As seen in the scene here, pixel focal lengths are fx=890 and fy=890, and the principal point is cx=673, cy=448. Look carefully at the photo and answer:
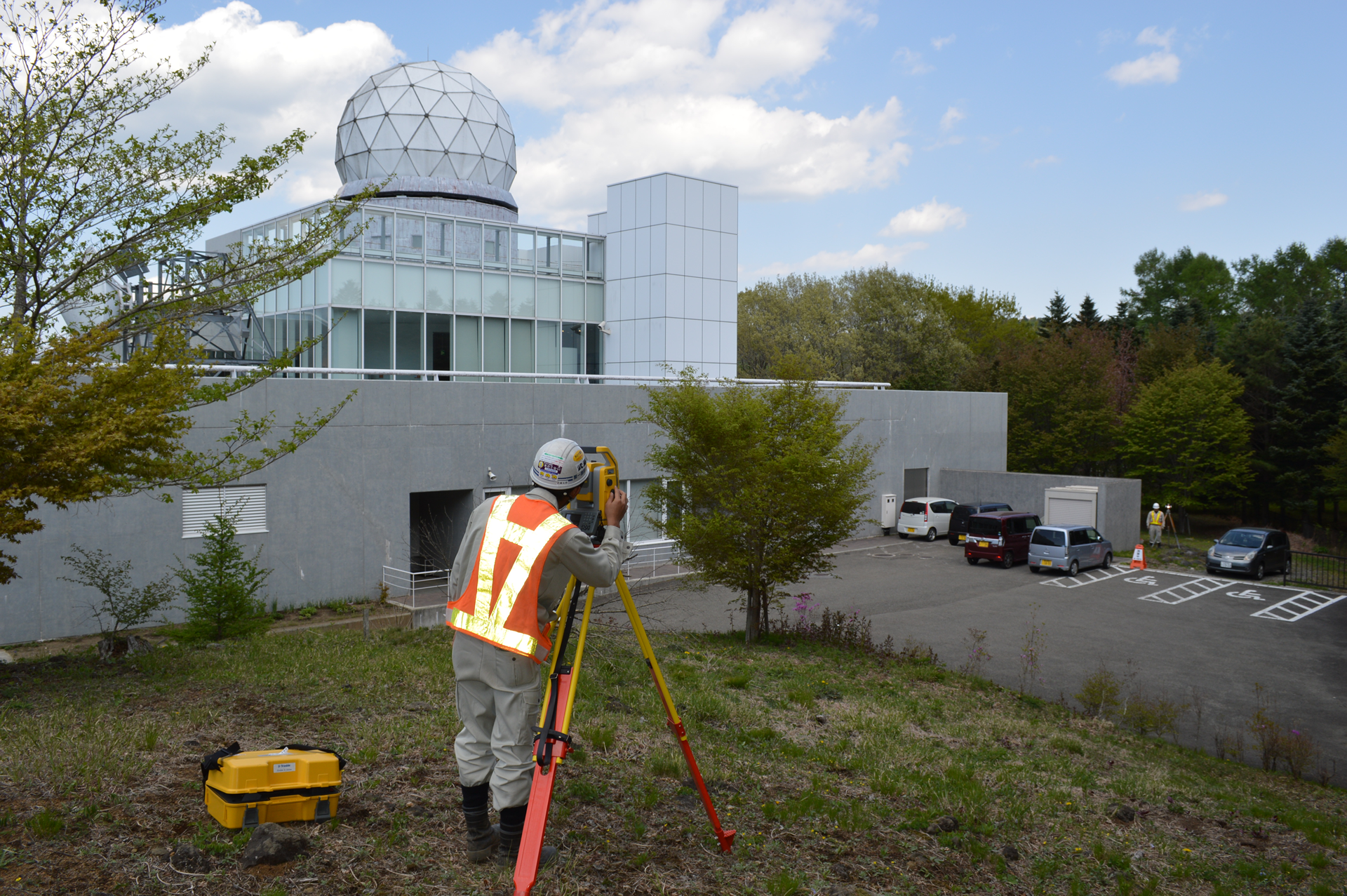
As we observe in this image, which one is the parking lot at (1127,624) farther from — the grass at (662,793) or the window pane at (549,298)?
the window pane at (549,298)

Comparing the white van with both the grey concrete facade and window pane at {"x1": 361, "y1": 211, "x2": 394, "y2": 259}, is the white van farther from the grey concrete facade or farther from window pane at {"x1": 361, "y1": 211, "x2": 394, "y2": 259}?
window pane at {"x1": 361, "y1": 211, "x2": 394, "y2": 259}

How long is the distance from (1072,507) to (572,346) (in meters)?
17.8

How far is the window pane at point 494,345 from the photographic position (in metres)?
28.8

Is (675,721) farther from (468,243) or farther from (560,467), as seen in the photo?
(468,243)

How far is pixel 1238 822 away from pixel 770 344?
50.6 m

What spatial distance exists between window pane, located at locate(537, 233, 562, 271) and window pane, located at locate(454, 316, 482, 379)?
10.6 feet

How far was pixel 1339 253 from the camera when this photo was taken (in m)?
60.3

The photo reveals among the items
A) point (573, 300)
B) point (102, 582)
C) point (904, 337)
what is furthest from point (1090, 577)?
point (904, 337)

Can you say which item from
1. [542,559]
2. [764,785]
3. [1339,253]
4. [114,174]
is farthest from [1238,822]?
[1339,253]

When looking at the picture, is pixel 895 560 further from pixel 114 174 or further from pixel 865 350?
pixel 865 350

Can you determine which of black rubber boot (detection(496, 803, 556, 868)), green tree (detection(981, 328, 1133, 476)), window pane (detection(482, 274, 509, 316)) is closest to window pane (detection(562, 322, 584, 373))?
window pane (detection(482, 274, 509, 316))

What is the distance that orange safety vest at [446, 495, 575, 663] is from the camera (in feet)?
12.8

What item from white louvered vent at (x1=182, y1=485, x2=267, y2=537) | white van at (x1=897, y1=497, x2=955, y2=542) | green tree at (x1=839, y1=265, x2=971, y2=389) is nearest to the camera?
white louvered vent at (x1=182, y1=485, x2=267, y2=537)

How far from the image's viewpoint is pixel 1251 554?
83.4ft
